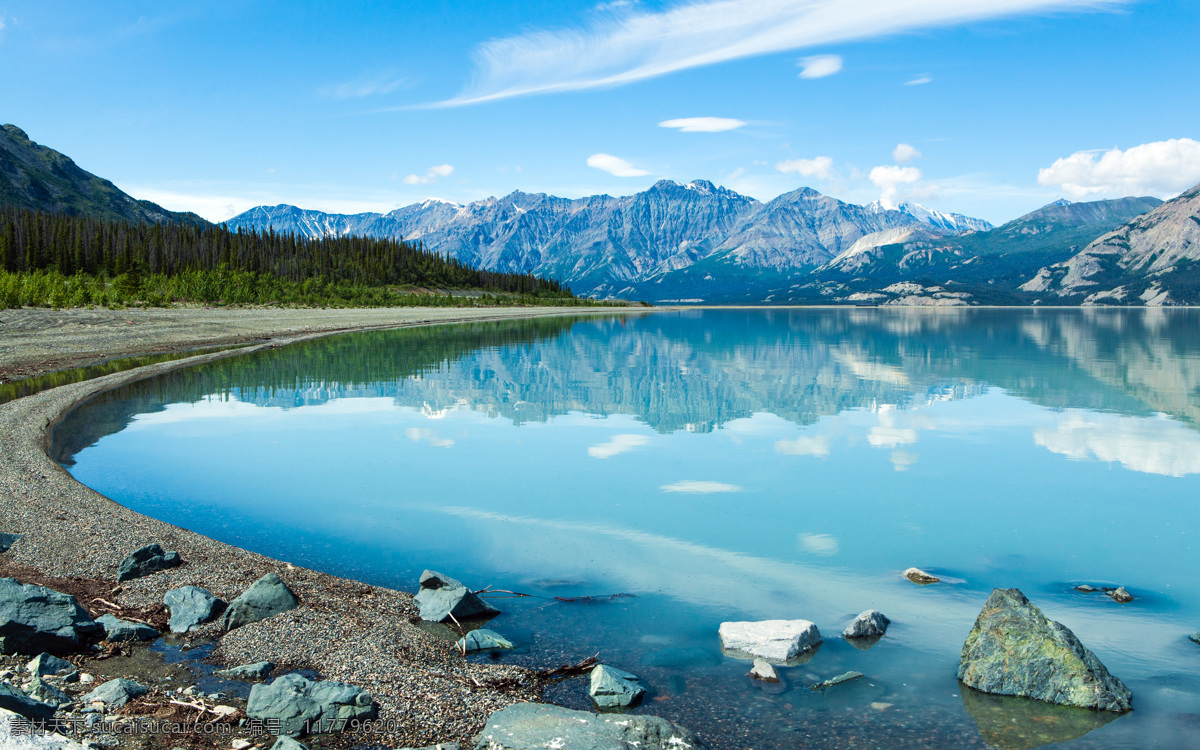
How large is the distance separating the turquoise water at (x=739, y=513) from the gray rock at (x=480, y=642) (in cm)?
21

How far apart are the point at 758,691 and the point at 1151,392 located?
31612 mm

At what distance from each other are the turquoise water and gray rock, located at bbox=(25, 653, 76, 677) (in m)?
3.97

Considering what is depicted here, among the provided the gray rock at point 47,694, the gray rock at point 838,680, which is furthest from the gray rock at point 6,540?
the gray rock at point 838,680

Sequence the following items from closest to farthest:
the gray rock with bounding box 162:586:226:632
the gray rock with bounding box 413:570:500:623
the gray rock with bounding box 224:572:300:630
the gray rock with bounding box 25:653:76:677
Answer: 1. the gray rock with bounding box 25:653:76:677
2. the gray rock with bounding box 162:586:226:632
3. the gray rock with bounding box 224:572:300:630
4. the gray rock with bounding box 413:570:500:623

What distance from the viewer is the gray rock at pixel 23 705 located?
546cm

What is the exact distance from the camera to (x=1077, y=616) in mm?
9141

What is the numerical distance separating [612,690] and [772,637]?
7.16ft

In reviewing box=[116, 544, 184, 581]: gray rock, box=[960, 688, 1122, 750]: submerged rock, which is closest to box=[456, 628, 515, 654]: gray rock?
box=[116, 544, 184, 581]: gray rock

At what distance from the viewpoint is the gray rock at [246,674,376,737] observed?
20.2 ft

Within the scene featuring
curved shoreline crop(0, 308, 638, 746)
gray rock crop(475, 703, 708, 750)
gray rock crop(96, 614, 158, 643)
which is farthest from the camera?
gray rock crop(96, 614, 158, 643)

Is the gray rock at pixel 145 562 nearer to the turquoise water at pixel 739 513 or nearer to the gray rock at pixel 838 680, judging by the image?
the turquoise water at pixel 739 513

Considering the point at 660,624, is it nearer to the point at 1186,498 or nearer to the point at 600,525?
the point at 600,525

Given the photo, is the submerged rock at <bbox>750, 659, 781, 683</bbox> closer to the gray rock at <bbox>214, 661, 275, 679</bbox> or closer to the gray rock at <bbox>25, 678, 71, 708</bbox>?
the gray rock at <bbox>214, 661, 275, 679</bbox>

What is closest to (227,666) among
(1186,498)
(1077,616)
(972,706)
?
(972,706)
